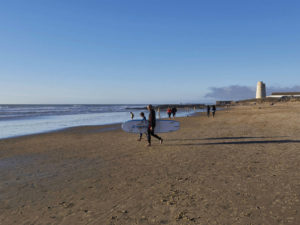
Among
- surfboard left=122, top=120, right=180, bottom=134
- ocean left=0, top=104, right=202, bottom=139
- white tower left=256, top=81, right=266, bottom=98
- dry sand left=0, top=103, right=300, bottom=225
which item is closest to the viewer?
dry sand left=0, top=103, right=300, bottom=225

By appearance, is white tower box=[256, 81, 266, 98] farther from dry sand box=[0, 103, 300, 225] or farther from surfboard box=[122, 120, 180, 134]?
dry sand box=[0, 103, 300, 225]

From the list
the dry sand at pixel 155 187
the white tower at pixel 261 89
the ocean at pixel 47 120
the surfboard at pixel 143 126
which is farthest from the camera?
the white tower at pixel 261 89

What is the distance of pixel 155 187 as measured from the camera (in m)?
5.45

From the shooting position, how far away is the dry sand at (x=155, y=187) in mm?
4078

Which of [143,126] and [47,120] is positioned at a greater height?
[143,126]

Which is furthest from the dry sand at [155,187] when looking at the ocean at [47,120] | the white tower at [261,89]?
the white tower at [261,89]

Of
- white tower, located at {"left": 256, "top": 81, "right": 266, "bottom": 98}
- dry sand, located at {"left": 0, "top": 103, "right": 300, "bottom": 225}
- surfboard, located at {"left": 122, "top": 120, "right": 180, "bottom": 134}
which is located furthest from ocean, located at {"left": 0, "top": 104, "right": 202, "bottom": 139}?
white tower, located at {"left": 256, "top": 81, "right": 266, "bottom": 98}

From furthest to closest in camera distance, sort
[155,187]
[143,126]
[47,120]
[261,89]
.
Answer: [261,89]
[47,120]
[143,126]
[155,187]

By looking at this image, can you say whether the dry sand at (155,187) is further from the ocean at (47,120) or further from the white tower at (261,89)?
the white tower at (261,89)

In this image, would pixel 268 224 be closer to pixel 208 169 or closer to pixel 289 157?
pixel 208 169

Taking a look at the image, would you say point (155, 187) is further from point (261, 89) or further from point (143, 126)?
point (261, 89)

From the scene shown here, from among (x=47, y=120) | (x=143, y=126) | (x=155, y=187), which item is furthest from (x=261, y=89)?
(x=155, y=187)

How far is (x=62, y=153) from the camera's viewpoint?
9859 millimetres

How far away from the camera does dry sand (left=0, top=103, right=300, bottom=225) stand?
408 cm
